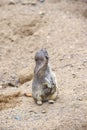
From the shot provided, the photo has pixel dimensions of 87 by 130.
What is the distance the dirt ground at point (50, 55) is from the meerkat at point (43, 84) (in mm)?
74

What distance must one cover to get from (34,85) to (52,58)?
1125 millimetres

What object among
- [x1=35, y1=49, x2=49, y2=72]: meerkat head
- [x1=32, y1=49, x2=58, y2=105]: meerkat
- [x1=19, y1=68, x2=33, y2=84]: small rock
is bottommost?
[x1=19, y1=68, x2=33, y2=84]: small rock

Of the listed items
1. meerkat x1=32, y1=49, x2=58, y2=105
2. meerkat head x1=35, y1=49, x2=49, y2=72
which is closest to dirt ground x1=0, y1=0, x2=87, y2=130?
meerkat x1=32, y1=49, x2=58, y2=105

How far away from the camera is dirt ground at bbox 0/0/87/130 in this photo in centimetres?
360

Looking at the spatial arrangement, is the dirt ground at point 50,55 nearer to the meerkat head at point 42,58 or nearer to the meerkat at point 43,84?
the meerkat at point 43,84

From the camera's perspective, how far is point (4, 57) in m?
5.35

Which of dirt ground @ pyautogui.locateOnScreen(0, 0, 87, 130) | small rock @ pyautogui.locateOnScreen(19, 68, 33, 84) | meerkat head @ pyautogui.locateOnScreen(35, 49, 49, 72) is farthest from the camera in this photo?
small rock @ pyautogui.locateOnScreen(19, 68, 33, 84)

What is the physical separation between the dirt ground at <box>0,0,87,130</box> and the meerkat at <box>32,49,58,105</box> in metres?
0.07

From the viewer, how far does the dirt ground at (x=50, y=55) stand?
3.60 m

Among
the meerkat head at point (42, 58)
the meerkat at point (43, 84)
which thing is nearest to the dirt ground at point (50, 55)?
the meerkat at point (43, 84)

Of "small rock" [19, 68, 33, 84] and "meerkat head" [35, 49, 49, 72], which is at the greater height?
"meerkat head" [35, 49, 49, 72]

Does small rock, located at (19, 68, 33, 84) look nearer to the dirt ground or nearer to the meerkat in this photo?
the dirt ground

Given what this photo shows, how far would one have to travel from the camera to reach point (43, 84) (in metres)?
3.83

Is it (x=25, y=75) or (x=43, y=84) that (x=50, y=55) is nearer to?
(x=25, y=75)
